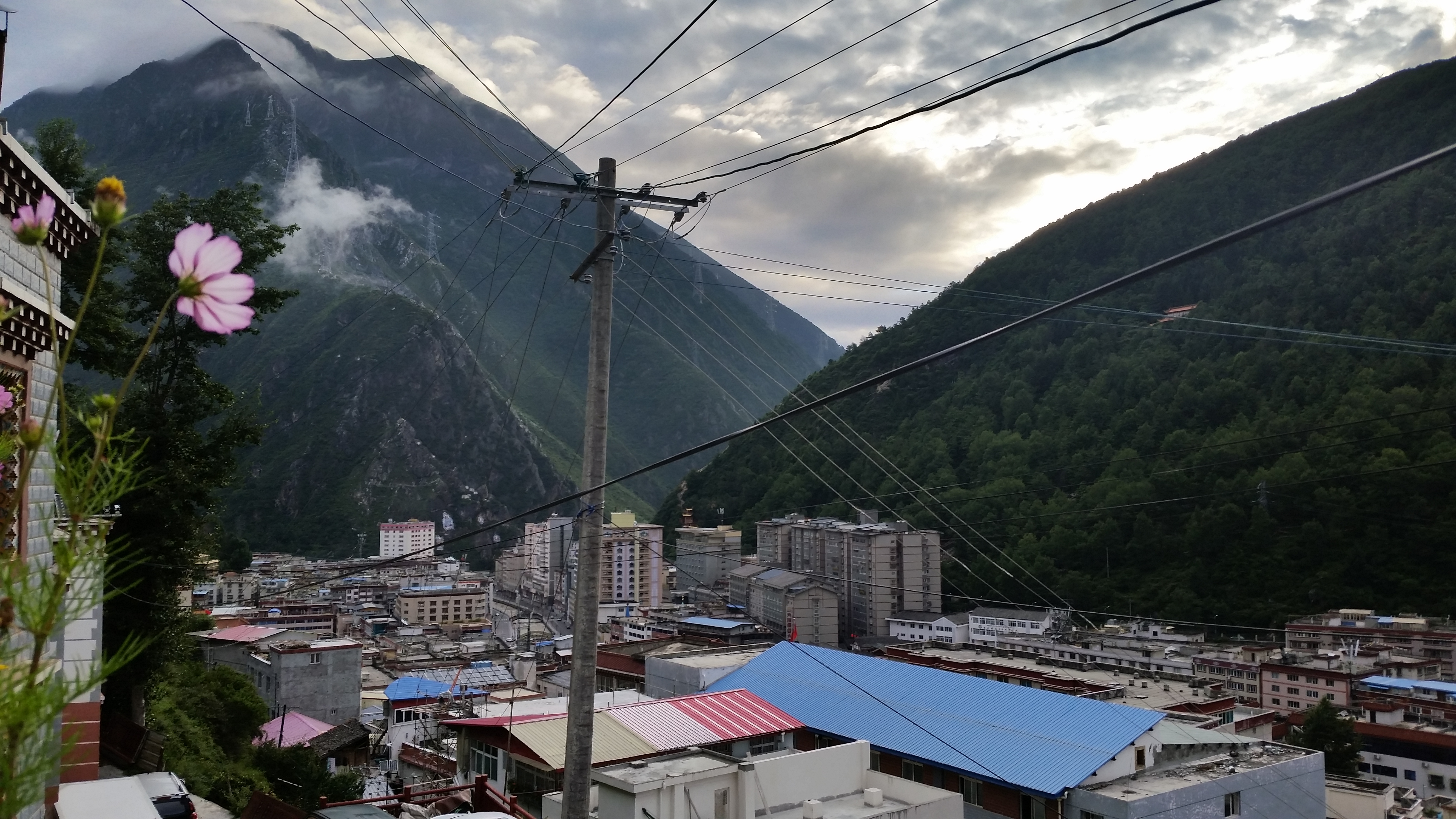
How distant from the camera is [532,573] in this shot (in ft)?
261

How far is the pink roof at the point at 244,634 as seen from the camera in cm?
3003

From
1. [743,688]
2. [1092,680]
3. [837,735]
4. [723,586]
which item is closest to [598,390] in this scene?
[837,735]

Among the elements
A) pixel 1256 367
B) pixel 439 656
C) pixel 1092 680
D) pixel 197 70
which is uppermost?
pixel 197 70

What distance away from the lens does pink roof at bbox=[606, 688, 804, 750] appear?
1320 centimetres

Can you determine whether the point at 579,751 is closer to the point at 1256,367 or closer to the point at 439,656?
the point at 439,656

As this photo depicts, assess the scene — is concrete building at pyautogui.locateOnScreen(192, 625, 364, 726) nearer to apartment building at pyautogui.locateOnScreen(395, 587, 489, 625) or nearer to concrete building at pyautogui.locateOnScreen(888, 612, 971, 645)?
concrete building at pyautogui.locateOnScreen(888, 612, 971, 645)

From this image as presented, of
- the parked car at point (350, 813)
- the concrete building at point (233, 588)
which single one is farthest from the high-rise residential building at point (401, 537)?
the parked car at point (350, 813)

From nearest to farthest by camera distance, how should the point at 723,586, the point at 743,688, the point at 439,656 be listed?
the point at 743,688, the point at 439,656, the point at 723,586

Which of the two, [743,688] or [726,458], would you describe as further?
[726,458]

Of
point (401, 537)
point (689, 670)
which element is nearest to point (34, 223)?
point (689, 670)

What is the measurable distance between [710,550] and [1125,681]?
44.5 meters

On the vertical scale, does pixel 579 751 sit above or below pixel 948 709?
above

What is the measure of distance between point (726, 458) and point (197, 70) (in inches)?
5161

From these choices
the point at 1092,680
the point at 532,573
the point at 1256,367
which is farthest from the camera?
the point at 532,573
